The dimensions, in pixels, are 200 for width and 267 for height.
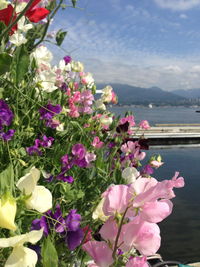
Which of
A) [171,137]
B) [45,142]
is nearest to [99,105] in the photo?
[45,142]

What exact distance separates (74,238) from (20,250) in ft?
0.89

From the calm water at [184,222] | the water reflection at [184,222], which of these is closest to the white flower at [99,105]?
the calm water at [184,222]

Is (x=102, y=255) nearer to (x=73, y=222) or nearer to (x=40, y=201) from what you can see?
(x=40, y=201)

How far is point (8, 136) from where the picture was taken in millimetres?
1060

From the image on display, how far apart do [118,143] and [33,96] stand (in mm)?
461

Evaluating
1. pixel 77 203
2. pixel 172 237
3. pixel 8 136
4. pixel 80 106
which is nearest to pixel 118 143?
pixel 80 106

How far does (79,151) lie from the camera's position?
1106 millimetres

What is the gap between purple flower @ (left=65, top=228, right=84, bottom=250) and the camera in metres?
0.53

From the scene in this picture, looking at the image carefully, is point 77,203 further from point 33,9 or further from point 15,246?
point 15,246

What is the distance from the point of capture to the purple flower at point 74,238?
0.53 meters

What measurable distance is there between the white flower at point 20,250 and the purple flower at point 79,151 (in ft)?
2.67

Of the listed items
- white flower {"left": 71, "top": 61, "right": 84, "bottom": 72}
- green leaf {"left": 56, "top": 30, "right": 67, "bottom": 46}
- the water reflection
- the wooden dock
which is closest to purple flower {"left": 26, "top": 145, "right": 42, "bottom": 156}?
green leaf {"left": 56, "top": 30, "right": 67, "bottom": 46}

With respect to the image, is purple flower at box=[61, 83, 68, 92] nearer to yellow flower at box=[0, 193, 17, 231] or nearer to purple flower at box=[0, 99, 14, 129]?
purple flower at box=[0, 99, 14, 129]

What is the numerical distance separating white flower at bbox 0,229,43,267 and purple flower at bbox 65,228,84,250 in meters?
0.25
